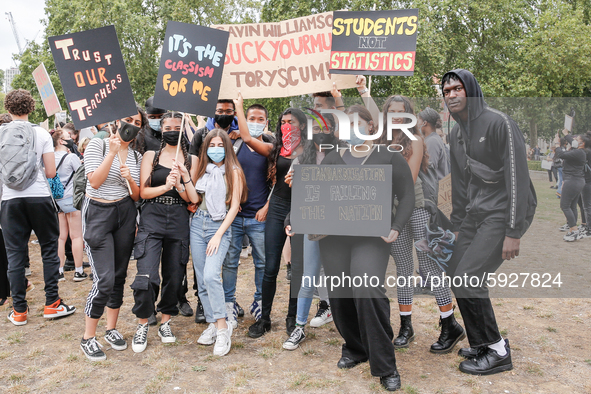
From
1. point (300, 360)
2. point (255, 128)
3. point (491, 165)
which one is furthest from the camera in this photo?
point (255, 128)

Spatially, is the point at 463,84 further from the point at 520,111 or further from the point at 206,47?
the point at 206,47

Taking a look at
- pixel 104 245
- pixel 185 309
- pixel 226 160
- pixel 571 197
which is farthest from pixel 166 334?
pixel 571 197

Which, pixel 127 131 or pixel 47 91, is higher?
pixel 47 91

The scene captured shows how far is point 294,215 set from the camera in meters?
3.85

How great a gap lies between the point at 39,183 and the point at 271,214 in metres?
2.62

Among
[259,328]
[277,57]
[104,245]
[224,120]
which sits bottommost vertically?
[259,328]

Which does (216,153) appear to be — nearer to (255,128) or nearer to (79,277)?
(255,128)

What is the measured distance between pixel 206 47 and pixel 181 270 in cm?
208

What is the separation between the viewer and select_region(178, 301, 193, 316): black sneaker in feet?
16.7

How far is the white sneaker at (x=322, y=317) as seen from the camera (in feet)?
15.7

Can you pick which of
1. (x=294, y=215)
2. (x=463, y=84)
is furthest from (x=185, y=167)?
(x=463, y=84)

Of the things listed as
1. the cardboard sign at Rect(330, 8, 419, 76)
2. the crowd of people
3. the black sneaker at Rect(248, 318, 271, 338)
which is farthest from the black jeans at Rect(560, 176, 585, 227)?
the black sneaker at Rect(248, 318, 271, 338)

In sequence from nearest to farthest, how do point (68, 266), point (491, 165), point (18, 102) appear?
point (491, 165)
point (18, 102)
point (68, 266)

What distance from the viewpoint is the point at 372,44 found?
412cm
